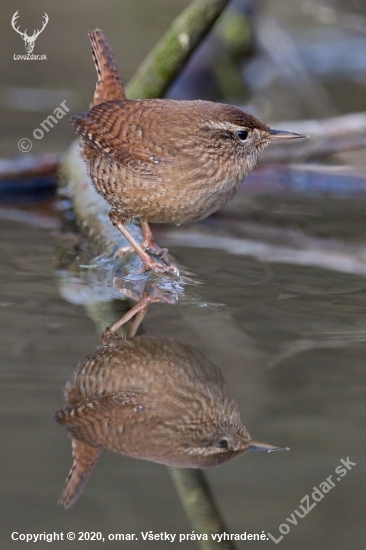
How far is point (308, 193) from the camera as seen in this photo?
7.87 meters

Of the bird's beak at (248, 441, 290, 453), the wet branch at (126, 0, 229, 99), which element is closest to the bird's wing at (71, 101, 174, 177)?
the wet branch at (126, 0, 229, 99)

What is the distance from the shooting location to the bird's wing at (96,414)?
3227 mm

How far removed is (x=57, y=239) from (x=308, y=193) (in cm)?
268

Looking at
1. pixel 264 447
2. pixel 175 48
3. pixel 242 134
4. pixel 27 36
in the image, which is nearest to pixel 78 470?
pixel 264 447

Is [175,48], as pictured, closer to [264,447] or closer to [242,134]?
[242,134]

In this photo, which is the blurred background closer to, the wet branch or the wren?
the wren

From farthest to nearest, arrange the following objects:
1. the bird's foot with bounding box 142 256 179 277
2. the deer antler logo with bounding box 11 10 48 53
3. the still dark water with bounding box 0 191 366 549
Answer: the deer antler logo with bounding box 11 10 48 53
the bird's foot with bounding box 142 256 179 277
the still dark water with bounding box 0 191 366 549

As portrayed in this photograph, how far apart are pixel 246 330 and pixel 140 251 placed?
1088 millimetres

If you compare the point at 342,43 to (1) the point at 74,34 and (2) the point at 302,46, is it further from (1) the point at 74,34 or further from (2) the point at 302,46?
(1) the point at 74,34

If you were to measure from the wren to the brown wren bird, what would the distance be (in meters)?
1.22

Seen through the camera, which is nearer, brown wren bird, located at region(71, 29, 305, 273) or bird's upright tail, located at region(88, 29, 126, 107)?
brown wren bird, located at region(71, 29, 305, 273)

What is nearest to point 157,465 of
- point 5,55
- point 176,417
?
point 176,417

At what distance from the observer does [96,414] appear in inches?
132

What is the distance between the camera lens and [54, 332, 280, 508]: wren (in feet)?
10.3
